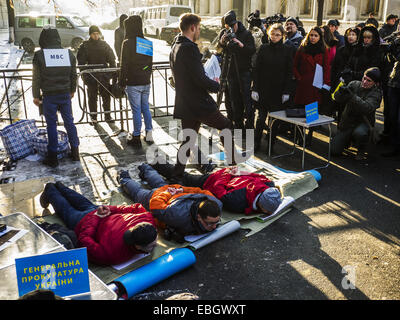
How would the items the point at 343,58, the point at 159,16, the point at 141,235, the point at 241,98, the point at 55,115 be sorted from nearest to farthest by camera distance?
the point at 141,235, the point at 55,115, the point at 241,98, the point at 343,58, the point at 159,16

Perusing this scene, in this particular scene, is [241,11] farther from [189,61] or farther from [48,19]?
[189,61]

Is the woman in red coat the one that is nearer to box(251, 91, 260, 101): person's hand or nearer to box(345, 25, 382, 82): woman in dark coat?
box(251, 91, 260, 101): person's hand

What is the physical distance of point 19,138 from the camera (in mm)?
6340

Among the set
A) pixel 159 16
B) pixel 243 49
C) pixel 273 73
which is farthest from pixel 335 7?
pixel 273 73

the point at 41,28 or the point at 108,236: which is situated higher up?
the point at 41,28

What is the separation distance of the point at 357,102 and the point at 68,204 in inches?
172

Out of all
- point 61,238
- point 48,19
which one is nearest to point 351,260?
point 61,238

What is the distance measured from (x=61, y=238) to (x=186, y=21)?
2.96 meters

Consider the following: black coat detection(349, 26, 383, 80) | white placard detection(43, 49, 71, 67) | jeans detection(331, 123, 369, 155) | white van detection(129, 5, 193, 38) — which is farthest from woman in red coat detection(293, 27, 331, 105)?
white van detection(129, 5, 193, 38)

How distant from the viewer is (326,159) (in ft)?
21.1

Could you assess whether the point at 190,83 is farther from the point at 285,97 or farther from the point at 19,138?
the point at 19,138

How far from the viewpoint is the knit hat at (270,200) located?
425 centimetres

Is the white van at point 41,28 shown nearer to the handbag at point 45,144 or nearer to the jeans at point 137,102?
the jeans at point 137,102

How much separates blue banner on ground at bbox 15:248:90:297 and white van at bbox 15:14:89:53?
20.5 meters
